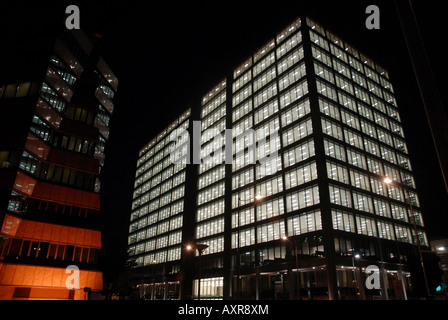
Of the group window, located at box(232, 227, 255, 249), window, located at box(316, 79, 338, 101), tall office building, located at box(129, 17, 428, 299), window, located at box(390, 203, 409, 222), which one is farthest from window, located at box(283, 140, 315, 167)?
window, located at box(390, 203, 409, 222)

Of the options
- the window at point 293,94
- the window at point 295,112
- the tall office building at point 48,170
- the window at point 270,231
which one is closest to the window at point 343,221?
the window at point 270,231

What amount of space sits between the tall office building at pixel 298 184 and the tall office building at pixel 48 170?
21127mm

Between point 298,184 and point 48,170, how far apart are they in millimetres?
38663

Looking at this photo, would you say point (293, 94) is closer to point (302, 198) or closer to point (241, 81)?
point (241, 81)

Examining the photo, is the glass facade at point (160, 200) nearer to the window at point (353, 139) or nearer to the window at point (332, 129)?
the window at point (332, 129)

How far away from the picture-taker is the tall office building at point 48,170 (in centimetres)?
3025

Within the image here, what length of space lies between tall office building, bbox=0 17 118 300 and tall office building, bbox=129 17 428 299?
69.3ft

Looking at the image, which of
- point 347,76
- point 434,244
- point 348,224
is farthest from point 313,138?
point 434,244

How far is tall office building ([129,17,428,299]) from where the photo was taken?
157 ft

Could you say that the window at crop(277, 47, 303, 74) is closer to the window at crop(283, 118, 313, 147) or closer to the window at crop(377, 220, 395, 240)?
the window at crop(283, 118, 313, 147)

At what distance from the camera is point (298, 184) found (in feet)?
174

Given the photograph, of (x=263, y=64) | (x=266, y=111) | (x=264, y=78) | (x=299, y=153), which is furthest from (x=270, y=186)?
(x=263, y=64)
